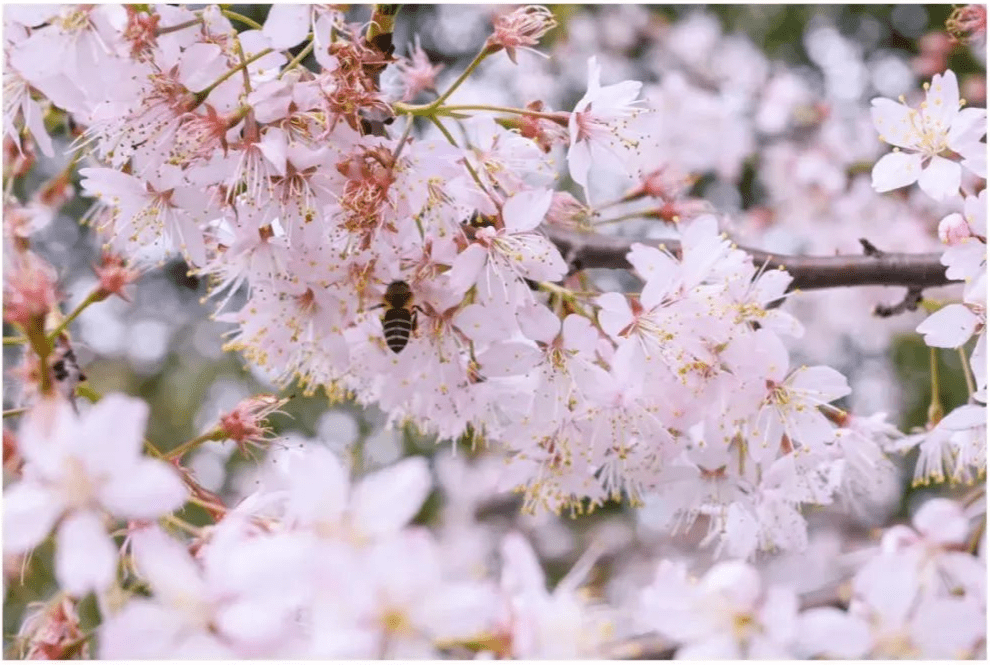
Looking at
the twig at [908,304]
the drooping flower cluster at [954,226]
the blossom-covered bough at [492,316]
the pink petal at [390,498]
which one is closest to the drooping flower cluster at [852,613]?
the blossom-covered bough at [492,316]

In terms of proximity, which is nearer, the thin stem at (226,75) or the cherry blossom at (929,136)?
the thin stem at (226,75)

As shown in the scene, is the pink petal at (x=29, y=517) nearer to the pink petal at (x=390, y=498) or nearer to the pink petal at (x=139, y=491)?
the pink petal at (x=139, y=491)

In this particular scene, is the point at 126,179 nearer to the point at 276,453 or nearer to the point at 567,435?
the point at 276,453

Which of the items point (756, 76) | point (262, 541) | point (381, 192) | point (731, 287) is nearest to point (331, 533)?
point (262, 541)

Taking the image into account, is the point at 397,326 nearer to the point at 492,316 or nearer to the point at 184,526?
the point at 492,316

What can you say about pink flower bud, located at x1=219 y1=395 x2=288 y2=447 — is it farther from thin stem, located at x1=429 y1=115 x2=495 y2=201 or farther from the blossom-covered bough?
thin stem, located at x1=429 y1=115 x2=495 y2=201

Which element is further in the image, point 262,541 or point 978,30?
point 978,30

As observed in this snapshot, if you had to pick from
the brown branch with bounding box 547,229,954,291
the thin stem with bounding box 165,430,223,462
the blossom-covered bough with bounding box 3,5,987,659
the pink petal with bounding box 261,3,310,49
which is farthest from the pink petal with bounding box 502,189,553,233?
the thin stem with bounding box 165,430,223,462
